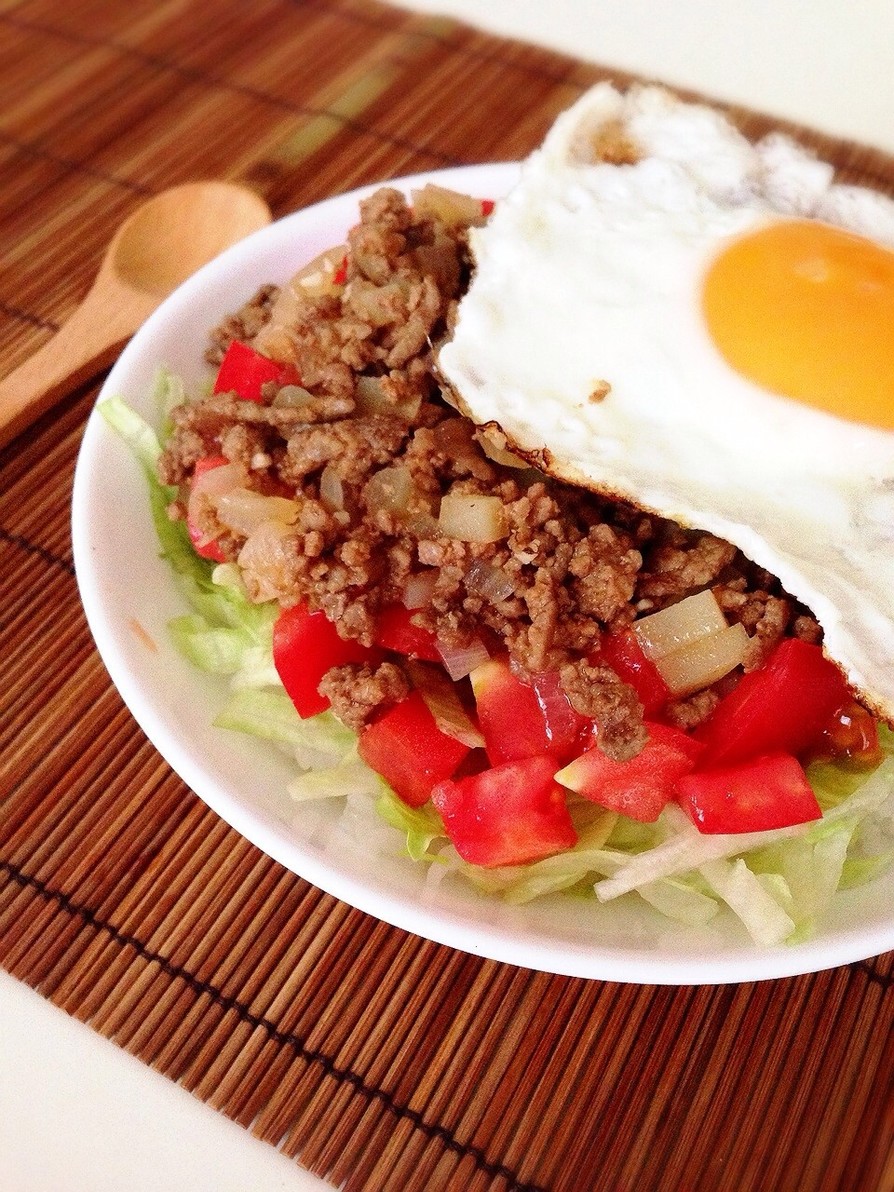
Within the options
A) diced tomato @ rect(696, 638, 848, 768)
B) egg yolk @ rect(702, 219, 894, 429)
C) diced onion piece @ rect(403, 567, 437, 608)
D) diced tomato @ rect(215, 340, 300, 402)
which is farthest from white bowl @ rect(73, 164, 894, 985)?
egg yolk @ rect(702, 219, 894, 429)

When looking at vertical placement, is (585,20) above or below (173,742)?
above

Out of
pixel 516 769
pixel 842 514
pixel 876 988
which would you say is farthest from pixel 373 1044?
pixel 842 514

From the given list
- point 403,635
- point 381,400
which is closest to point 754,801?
point 403,635

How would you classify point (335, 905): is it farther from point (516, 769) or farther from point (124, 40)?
point (124, 40)

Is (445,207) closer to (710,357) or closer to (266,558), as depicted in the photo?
(710,357)

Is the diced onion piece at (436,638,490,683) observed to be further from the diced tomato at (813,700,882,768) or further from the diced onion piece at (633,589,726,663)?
the diced tomato at (813,700,882,768)

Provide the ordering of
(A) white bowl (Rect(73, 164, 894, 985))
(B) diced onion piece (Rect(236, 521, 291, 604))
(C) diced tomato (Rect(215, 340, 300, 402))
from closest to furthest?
(A) white bowl (Rect(73, 164, 894, 985)), (B) diced onion piece (Rect(236, 521, 291, 604)), (C) diced tomato (Rect(215, 340, 300, 402))
